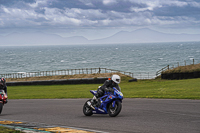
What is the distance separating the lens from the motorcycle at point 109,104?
10.2 meters

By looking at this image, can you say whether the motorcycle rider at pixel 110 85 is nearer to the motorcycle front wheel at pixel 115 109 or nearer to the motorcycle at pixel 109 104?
the motorcycle at pixel 109 104

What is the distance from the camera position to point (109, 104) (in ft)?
34.7

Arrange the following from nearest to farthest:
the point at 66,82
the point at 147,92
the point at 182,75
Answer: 1. the point at 147,92
2. the point at 182,75
3. the point at 66,82

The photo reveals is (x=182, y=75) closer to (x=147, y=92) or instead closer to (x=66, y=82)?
(x=66, y=82)

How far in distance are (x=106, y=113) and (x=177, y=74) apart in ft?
102

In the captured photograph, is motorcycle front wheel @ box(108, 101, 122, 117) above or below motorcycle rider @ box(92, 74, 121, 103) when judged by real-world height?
below

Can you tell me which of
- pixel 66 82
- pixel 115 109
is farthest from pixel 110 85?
pixel 66 82

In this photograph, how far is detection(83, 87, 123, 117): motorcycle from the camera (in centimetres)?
1017

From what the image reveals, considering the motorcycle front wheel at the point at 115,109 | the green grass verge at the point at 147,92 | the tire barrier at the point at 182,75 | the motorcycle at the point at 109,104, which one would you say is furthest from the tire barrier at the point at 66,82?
the motorcycle front wheel at the point at 115,109

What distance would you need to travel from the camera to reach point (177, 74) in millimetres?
39875

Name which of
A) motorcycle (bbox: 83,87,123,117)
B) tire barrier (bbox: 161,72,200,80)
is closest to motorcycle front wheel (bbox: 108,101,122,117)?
motorcycle (bbox: 83,87,123,117)

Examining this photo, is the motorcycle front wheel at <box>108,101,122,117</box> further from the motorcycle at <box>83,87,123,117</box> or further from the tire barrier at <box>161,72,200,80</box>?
the tire barrier at <box>161,72,200,80</box>

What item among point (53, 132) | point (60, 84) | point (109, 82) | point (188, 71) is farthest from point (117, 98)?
point (60, 84)

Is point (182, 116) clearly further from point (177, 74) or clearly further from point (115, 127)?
point (177, 74)
